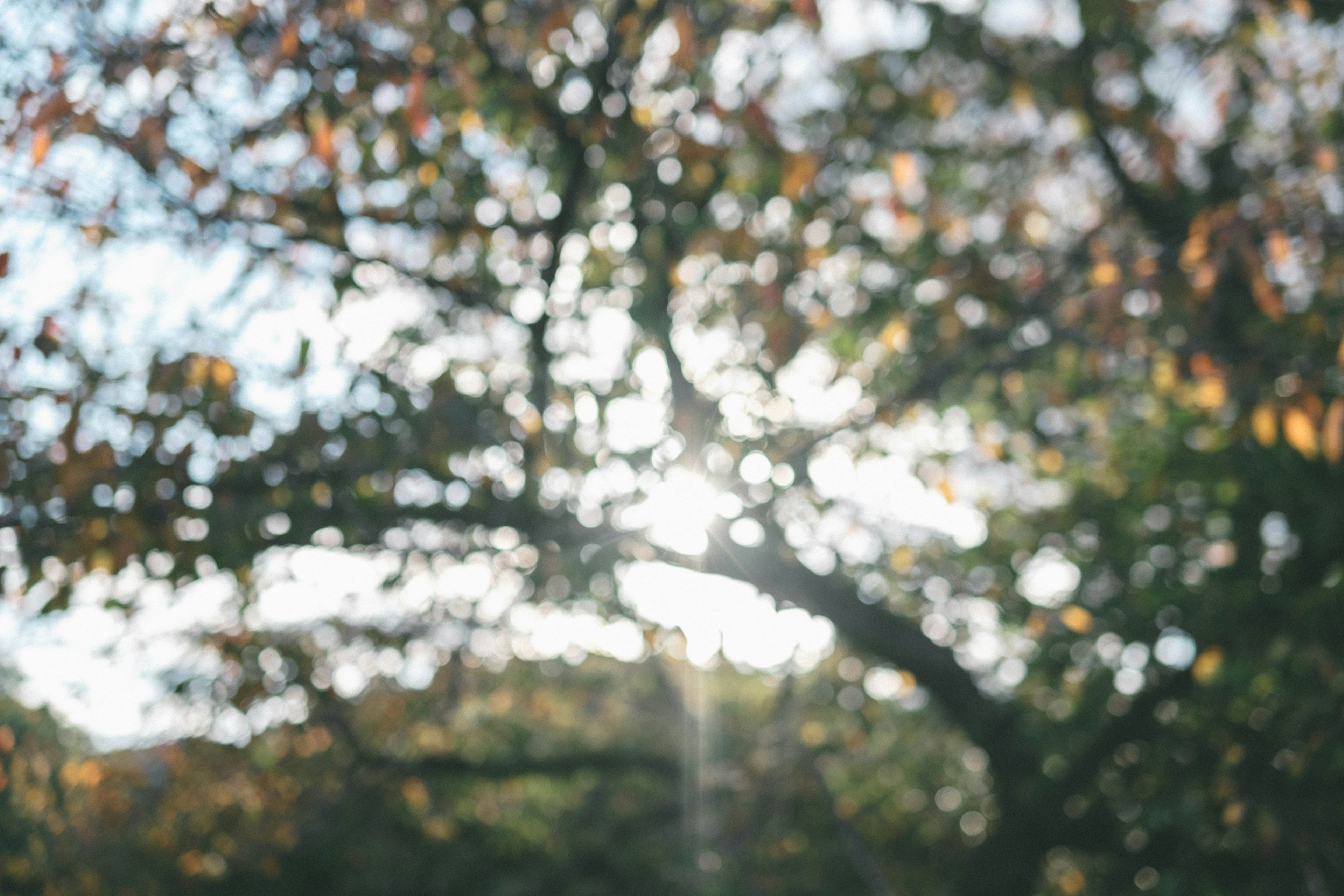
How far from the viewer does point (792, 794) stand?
6.10 metres

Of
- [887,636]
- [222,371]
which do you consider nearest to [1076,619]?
[887,636]

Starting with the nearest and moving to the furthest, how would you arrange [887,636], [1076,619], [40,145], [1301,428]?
[40,145] < [1301,428] < [1076,619] < [887,636]

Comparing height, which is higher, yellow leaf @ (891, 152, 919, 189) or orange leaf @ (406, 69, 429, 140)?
orange leaf @ (406, 69, 429, 140)

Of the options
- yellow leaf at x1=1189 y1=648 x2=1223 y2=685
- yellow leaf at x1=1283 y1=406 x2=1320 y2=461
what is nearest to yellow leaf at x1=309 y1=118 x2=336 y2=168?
yellow leaf at x1=1283 y1=406 x2=1320 y2=461

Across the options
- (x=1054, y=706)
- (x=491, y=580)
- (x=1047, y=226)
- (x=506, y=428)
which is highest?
(x=1047, y=226)

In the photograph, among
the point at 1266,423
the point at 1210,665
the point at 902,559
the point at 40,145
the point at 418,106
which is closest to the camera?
the point at 40,145

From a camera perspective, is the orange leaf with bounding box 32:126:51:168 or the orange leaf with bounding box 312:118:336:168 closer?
the orange leaf with bounding box 32:126:51:168

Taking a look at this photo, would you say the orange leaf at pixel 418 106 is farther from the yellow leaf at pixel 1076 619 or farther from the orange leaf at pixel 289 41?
the yellow leaf at pixel 1076 619

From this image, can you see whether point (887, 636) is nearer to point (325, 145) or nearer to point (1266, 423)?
point (1266, 423)

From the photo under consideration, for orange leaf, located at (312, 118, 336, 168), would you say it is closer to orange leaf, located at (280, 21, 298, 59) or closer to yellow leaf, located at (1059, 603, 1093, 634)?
orange leaf, located at (280, 21, 298, 59)

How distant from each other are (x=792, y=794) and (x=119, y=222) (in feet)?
17.8

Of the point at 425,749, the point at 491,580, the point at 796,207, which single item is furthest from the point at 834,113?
the point at 425,749

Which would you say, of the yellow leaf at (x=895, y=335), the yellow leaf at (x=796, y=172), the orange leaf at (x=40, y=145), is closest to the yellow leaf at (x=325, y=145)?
the orange leaf at (x=40, y=145)

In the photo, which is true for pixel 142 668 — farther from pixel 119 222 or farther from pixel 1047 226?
pixel 1047 226
